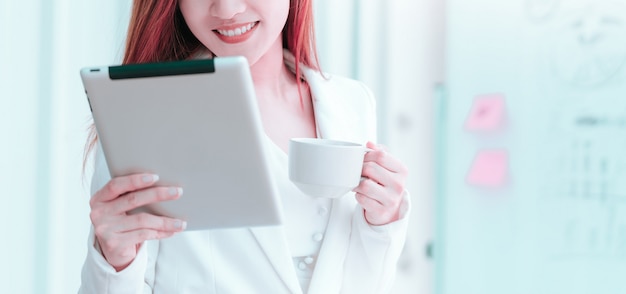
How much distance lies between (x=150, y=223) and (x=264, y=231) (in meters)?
0.20

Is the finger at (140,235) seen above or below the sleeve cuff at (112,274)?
above

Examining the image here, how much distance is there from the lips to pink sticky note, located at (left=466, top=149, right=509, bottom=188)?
117 cm

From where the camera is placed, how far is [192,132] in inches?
26.7

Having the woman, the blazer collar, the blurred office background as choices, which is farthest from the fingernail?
the blurred office background

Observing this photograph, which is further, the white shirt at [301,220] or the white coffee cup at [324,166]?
the white shirt at [301,220]

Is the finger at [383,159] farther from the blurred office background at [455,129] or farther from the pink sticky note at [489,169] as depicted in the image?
the pink sticky note at [489,169]

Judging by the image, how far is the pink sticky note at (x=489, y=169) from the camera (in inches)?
73.6

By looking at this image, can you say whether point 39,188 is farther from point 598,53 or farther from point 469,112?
point 598,53

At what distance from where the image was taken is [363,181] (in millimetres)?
848

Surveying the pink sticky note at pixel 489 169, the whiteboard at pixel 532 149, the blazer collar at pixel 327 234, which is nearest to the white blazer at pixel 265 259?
the blazer collar at pixel 327 234

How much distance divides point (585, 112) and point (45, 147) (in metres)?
1.33

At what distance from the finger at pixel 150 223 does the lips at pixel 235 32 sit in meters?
0.30

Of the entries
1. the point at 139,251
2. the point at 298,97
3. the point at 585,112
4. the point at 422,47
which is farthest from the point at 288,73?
the point at 422,47

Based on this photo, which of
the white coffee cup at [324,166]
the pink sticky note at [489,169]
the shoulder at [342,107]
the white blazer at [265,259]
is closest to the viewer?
the white coffee cup at [324,166]
